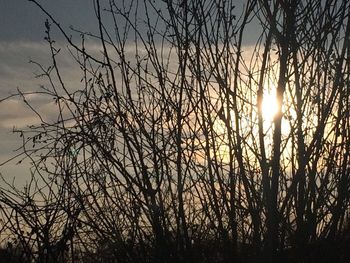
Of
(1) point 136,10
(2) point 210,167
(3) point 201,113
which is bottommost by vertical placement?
(2) point 210,167

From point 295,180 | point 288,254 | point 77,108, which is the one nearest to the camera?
point 295,180

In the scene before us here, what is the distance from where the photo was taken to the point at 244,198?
4.16m

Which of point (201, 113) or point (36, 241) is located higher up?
point (201, 113)

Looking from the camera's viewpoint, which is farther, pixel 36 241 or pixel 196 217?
pixel 196 217

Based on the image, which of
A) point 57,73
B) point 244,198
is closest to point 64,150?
point 57,73

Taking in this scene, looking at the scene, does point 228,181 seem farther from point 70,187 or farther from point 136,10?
point 136,10

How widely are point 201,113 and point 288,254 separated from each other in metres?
1.19

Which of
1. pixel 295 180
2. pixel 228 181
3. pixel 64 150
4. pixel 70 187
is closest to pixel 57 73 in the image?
pixel 64 150

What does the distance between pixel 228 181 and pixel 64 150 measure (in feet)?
4.13

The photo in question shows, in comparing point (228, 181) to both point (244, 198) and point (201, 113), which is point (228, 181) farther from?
point (201, 113)

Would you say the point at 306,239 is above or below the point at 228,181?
below

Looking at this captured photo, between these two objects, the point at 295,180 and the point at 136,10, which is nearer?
the point at 295,180

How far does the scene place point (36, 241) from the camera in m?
4.04

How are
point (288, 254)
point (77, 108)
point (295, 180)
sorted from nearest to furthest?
1. point (295, 180)
2. point (288, 254)
3. point (77, 108)
